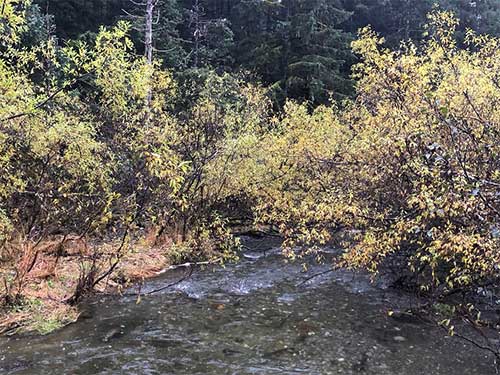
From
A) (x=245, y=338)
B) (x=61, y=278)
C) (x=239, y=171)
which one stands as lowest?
(x=245, y=338)

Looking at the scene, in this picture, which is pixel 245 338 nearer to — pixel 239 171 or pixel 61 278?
pixel 61 278

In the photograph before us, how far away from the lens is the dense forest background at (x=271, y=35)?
31391mm

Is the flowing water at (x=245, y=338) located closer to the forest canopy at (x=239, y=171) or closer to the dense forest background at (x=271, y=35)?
the forest canopy at (x=239, y=171)

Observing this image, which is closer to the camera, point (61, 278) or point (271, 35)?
point (61, 278)

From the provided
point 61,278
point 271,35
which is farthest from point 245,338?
point 271,35

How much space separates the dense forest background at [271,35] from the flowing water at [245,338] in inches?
703

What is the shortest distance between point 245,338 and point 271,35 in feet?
98.3

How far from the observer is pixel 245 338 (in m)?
8.98

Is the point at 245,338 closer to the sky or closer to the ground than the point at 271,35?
closer to the ground

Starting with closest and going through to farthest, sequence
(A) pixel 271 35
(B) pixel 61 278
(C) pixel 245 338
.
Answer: (C) pixel 245 338, (B) pixel 61 278, (A) pixel 271 35

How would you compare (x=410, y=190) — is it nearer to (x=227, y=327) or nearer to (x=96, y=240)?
(x=227, y=327)

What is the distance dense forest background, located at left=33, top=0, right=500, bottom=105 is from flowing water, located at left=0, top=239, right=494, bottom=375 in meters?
17.8

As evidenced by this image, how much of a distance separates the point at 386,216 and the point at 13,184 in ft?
A: 24.8

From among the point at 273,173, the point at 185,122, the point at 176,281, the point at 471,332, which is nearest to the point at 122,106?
Result: the point at 185,122
